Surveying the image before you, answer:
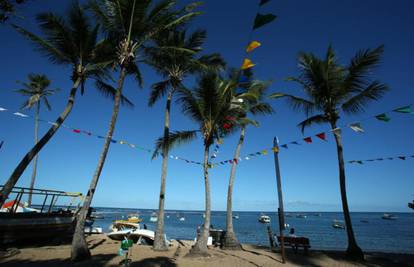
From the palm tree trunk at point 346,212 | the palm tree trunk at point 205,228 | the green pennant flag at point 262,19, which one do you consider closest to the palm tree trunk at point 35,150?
the palm tree trunk at point 205,228

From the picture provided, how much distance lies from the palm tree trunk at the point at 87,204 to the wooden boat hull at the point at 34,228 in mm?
4579

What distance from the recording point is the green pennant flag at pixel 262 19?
6.00m

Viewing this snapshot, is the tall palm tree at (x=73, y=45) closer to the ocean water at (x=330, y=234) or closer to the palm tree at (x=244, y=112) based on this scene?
the palm tree at (x=244, y=112)

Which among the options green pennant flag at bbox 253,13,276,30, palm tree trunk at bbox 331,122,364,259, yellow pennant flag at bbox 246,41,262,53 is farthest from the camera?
palm tree trunk at bbox 331,122,364,259

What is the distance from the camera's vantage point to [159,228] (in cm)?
Result: 1225

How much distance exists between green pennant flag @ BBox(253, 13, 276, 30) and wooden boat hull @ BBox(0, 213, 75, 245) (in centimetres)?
1323

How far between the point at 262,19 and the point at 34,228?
46.8ft

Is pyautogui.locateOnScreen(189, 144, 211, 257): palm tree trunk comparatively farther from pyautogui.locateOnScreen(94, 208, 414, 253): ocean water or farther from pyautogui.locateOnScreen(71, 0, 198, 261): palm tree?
pyautogui.locateOnScreen(94, 208, 414, 253): ocean water

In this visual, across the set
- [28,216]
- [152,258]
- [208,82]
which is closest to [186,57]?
[208,82]

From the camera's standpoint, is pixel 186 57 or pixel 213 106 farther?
pixel 186 57

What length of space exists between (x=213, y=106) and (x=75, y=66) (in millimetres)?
7333

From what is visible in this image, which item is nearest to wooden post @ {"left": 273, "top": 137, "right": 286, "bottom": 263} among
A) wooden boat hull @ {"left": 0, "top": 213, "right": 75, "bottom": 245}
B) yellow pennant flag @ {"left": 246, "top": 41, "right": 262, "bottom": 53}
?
yellow pennant flag @ {"left": 246, "top": 41, "right": 262, "bottom": 53}

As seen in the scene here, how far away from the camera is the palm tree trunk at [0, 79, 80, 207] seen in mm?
9367

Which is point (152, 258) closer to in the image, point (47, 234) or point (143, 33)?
point (47, 234)
